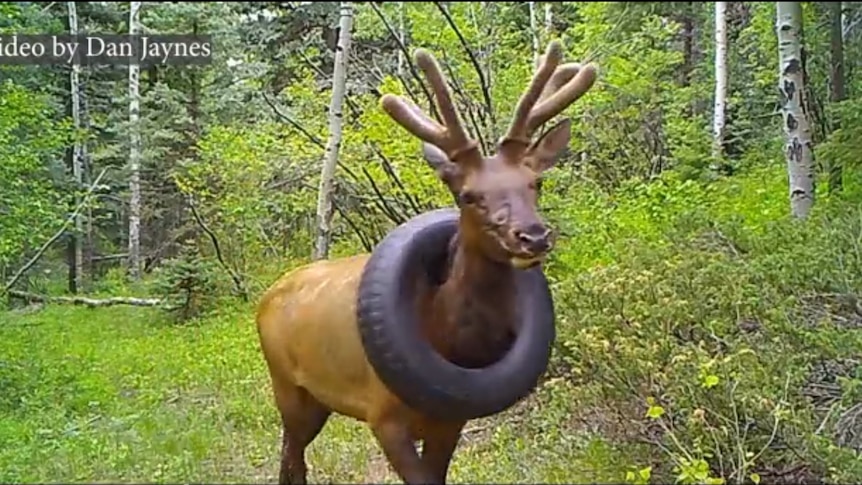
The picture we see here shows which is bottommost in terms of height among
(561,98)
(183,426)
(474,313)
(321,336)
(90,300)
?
(90,300)

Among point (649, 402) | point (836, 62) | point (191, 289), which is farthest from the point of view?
point (191, 289)

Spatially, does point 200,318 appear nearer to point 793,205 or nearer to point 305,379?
point 793,205

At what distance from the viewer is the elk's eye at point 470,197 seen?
3.29m

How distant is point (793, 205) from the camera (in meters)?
8.48

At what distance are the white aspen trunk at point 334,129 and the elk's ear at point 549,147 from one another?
576 centimetres

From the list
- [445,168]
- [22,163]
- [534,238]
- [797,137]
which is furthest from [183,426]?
[797,137]

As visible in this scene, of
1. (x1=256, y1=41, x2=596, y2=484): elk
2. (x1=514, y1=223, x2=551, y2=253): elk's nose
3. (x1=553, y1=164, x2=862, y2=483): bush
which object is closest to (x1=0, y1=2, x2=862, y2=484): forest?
(x1=553, y1=164, x2=862, y2=483): bush

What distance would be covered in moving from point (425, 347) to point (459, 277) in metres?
0.28

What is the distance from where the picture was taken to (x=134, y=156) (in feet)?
58.9

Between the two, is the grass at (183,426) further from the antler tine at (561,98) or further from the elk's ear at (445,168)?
the antler tine at (561,98)

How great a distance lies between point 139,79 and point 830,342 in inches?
660

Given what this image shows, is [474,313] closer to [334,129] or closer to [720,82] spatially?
[334,129]

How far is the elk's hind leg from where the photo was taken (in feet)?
14.0

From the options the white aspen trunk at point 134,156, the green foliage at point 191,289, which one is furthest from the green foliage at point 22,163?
the white aspen trunk at point 134,156
